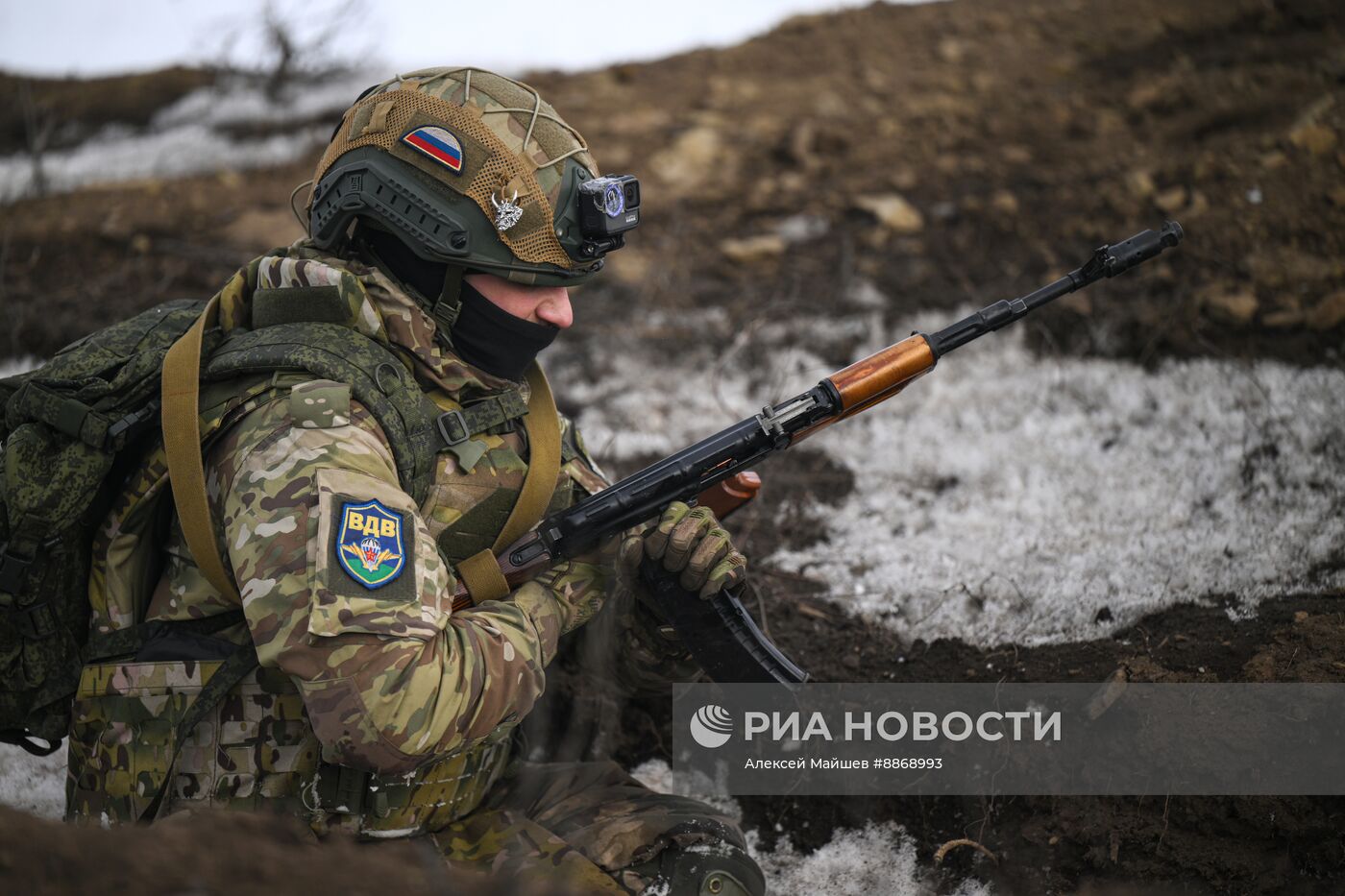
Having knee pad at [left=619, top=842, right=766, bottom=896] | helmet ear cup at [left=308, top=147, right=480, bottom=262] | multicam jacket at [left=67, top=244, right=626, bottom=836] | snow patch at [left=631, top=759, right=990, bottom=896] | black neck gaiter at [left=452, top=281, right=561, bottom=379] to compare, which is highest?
helmet ear cup at [left=308, top=147, right=480, bottom=262]

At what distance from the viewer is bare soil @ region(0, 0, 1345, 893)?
378 centimetres

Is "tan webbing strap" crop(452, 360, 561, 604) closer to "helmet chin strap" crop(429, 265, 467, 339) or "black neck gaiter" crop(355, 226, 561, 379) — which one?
"black neck gaiter" crop(355, 226, 561, 379)

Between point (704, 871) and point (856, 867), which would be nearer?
point (704, 871)

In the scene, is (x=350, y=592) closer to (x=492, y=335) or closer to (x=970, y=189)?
(x=492, y=335)

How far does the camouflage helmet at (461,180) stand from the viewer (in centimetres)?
318

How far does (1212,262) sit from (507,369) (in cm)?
487

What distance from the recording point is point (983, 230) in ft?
24.7

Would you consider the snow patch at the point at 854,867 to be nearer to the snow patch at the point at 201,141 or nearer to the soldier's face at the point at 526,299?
the soldier's face at the point at 526,299

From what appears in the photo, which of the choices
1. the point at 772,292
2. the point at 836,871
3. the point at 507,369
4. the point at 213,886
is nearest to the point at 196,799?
the point at 213,886

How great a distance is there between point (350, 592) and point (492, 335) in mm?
1004

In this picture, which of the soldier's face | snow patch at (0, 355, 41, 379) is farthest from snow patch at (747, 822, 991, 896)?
snow patch at (0, 355, 41, 379)

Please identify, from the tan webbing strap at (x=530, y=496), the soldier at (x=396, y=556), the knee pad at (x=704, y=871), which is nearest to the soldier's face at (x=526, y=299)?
the soldier at (x=396, y=556)

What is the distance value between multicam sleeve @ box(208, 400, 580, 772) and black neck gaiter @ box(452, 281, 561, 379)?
1.72 ft

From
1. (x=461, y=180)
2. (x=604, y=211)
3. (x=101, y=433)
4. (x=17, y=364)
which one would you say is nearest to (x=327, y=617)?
(x=101, y=433)
